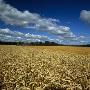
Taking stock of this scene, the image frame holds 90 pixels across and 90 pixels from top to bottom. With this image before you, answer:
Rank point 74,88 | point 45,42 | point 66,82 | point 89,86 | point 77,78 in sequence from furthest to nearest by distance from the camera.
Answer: point 45,42 < point 77,78 < point 66,82 < point 89,86 < point 74,88

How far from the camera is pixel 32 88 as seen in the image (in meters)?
8.02

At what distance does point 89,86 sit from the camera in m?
8.45

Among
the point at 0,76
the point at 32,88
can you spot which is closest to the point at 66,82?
the point at 32,88

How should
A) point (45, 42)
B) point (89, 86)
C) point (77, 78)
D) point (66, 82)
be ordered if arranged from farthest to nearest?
1. point (45, 42)
2. point (77, 78)
3. point (66, 82)
4. point (89, 86)

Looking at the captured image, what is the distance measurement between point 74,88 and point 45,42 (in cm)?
14974

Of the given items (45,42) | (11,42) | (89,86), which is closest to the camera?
(89,86)

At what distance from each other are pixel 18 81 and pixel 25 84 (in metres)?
0.56

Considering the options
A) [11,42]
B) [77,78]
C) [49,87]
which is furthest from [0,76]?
[11,42]

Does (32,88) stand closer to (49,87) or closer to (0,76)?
(49,87)

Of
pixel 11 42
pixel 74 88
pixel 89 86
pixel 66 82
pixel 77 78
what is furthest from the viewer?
pixel 11 42

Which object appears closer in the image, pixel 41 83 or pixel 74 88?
pixel 74 88

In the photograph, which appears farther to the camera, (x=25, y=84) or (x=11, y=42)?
A: (x=11, y=42)

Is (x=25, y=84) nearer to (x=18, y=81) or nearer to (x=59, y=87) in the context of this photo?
(x=18, y=81)

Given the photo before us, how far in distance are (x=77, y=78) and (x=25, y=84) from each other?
315cm
